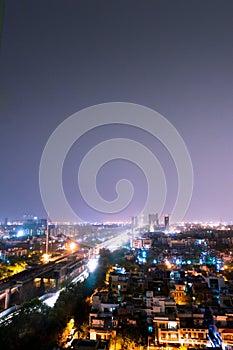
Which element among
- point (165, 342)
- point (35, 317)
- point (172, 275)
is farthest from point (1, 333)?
point (172, 275)

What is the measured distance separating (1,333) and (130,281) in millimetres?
2747

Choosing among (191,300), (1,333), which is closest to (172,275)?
(191,300)

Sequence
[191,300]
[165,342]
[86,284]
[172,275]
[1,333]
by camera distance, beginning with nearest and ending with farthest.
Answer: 1. [1,333]
2. [165,342]
3. [191,300]
4. [86,284]
5. [172,275]

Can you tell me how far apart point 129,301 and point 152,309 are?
446 mm

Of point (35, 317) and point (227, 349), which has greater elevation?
point (35, 317)

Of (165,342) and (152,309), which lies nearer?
(165,342)

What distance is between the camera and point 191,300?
13.6 feet

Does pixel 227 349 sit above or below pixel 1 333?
below

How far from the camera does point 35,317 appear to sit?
304 cm

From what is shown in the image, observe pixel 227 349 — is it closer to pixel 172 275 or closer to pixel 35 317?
pixel 35 317

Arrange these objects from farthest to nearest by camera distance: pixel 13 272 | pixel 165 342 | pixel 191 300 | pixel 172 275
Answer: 1. pixel 13 272
2. pixel 172 275
3. pixel 191 300
4. pixel 165 342

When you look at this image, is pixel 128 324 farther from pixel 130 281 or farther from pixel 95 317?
pixel 130 281

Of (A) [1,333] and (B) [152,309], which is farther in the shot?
(B) [152,309]

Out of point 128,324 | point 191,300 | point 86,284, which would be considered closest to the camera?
point 128,324
